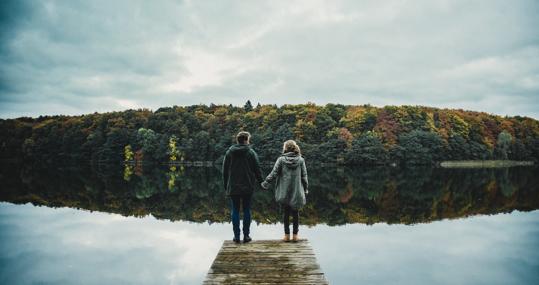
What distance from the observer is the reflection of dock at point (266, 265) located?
6824mm

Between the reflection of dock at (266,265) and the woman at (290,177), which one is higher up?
the woman at (290,177)

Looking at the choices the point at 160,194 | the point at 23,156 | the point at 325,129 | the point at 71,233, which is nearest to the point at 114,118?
the point at 23,156

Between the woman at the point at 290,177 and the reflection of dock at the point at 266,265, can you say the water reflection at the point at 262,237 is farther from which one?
the woman at the point at 290,177

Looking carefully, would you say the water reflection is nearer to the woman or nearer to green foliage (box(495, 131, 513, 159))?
the woman

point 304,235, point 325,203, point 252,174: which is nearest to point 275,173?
point 252,174

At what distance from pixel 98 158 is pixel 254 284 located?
96889 mm

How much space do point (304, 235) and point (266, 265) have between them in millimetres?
7359

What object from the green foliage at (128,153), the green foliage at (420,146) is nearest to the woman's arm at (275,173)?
the green foliage at (420,146)

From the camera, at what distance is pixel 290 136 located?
83125 millimetres

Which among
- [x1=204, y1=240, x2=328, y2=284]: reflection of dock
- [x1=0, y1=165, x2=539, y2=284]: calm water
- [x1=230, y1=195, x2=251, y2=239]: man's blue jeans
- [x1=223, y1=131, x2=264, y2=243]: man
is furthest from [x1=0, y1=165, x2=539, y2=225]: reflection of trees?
[x1=223, y1=131, x2=264, y2=243]: man

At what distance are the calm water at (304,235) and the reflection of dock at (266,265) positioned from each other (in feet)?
8.11

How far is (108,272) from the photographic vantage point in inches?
426

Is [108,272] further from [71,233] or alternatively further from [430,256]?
[430,256]

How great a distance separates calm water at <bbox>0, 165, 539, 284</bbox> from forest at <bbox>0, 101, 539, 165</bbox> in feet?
186
